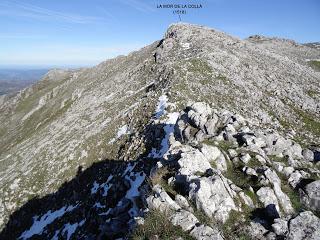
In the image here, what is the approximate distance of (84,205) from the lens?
1320 inches

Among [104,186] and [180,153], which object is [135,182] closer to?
[104,186]

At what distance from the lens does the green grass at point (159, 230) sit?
51.0ft

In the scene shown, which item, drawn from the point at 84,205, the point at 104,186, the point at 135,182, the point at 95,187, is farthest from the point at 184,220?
the point at 95,187

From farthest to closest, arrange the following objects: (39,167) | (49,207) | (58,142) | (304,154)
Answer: (58,142) < (39,167) < (49,207) < (304,154)

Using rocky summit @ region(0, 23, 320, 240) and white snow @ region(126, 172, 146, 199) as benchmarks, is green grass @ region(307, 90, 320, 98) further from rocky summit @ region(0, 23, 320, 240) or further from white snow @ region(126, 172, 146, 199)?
white snow @ region(126, 172, 146, 199)

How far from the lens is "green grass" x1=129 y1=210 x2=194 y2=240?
51.0 ft

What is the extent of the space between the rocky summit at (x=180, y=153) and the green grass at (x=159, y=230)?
6cm

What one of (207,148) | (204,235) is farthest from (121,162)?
(204,235)

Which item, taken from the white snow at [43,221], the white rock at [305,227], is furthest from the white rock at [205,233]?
the white snow at [43,221]

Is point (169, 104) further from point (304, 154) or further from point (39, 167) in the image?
point (39, 167)

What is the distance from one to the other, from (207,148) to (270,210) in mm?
6125

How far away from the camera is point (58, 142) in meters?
51.8

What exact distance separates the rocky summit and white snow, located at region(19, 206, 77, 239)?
0.58 ft

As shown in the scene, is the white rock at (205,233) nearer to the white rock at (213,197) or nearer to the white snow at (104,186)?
the white rock at (213,197)
